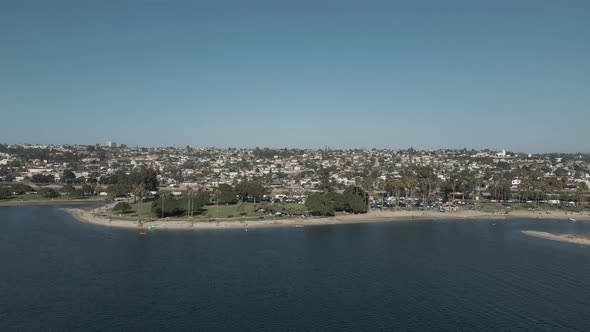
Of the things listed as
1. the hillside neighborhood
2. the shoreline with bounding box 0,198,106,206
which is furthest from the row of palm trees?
the shoreline with bounding box 0,198,106,206

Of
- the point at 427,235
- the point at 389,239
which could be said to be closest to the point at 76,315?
the point at 389,239

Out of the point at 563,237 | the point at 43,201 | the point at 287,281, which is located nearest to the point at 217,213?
the point at 287,281

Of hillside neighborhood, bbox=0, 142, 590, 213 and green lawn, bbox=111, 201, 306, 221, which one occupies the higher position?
hillside neighborhood, bbox=0, 142, 590, 213

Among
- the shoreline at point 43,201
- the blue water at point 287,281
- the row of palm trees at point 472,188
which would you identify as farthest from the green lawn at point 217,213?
the row of palm trees at point 472,188

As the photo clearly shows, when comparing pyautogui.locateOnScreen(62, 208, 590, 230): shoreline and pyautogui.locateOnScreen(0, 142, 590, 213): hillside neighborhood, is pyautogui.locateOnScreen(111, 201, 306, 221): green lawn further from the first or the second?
pyautogui.locateOnScreen(0, 142, 590, 213): hillside neighborhood

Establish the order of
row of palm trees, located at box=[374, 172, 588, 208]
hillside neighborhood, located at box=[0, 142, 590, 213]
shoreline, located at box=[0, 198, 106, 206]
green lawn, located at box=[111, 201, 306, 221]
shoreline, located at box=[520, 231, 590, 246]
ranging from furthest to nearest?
hillside neighborhood, located at box=[0, 142, 590, 213] < row of palm trees, located at box=[374, 172, 588, 208] < shoreline, located at box=[0, 198, 106, 206] < green lawn, located at box=[111, 201, 306, 221] < shoreline, located at box=[520, 231, 590, 246]

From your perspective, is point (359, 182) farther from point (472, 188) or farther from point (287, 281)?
point (287, 281)
